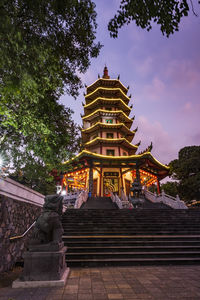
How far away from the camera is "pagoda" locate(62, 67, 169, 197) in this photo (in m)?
19.9

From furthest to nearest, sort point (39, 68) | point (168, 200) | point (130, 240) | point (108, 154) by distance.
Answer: point (108, 154)
point (168, 200)
point (130, 240)
point (39, 68)

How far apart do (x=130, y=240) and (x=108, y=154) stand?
17.0 metres

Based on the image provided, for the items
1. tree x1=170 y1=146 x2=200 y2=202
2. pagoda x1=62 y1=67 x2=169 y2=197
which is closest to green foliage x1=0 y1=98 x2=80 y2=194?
pagoda x1=62 y1=67 x2=169 y2=197

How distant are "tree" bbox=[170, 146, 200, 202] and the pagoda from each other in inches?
117

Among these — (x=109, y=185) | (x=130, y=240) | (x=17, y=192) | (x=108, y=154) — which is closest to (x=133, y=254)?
(x=130, y=240)

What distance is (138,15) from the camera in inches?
152

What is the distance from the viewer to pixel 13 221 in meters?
4.98

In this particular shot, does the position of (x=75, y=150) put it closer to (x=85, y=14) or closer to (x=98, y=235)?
(x=98, y=235)

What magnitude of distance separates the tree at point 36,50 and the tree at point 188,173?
866 inches

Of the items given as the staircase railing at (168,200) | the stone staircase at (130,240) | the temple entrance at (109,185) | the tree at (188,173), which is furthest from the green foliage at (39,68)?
the tree at (188,173)

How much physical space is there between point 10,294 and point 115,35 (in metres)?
6.32

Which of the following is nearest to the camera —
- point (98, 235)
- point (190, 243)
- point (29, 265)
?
point (29, 265)

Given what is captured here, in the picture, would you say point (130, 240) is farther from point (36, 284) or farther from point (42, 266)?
point (36, 284)

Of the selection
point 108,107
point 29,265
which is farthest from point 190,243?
point 108,107
